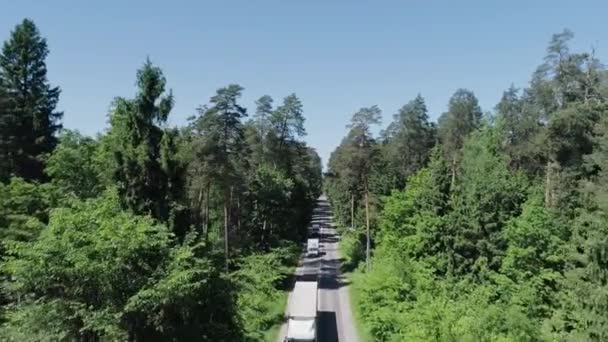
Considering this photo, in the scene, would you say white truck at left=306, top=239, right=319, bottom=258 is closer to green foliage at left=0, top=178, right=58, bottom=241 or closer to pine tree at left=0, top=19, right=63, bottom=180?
pine tree at left=0, top=19, right=63, bottom=180

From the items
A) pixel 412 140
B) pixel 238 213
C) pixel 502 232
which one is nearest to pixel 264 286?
pixel 238 213

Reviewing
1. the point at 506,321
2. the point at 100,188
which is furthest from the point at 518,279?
the point at 100,188

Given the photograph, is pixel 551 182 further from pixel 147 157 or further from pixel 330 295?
pixel 147 157

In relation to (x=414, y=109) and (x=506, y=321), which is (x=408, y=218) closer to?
(x=506, y=321)

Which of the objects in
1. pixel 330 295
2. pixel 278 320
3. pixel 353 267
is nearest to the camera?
pixel 278 320

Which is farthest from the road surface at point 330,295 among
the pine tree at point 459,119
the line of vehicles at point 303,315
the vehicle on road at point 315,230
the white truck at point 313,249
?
the pine tree at point 459,119

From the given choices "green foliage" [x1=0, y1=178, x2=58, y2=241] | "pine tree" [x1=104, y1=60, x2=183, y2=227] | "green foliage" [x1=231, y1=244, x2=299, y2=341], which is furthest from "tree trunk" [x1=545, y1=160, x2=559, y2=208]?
"green foliage" [x1=0, y1=178, x2=58, y2=241]
